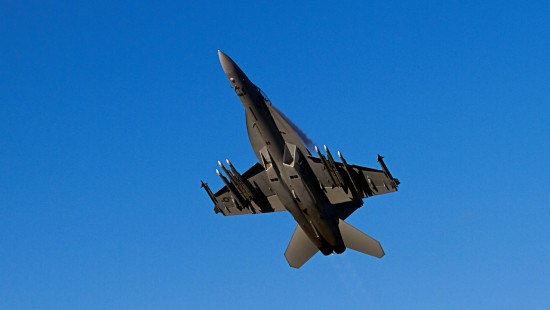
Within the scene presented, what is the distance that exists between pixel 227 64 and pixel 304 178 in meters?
8.39

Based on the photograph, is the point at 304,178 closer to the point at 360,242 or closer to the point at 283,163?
the point at 283,163

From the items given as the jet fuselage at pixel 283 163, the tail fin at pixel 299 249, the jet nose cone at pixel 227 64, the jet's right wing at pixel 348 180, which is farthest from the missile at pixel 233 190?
the jet nose cone at pixel 227 64

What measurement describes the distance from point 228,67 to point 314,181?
906cm

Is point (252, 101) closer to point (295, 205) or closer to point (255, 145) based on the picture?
point (255, 145)

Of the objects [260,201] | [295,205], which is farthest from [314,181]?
[260,201]

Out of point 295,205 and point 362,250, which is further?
point 362,250

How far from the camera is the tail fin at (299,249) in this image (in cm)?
5797

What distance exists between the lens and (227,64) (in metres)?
50.3

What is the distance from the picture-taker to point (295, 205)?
171ft

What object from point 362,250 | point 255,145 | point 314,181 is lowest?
point 362,250

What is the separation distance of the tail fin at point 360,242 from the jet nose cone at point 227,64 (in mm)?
12871

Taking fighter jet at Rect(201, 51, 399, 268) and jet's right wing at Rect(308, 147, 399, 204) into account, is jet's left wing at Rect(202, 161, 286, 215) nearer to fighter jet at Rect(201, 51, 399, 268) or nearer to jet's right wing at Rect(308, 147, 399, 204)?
fighter jet at Rect(201, 51, 399, 268)

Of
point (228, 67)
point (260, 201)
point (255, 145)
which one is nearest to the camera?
point (228, 67)

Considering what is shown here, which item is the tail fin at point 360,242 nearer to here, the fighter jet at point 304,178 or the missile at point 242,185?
the fighter jet at point 304,178
